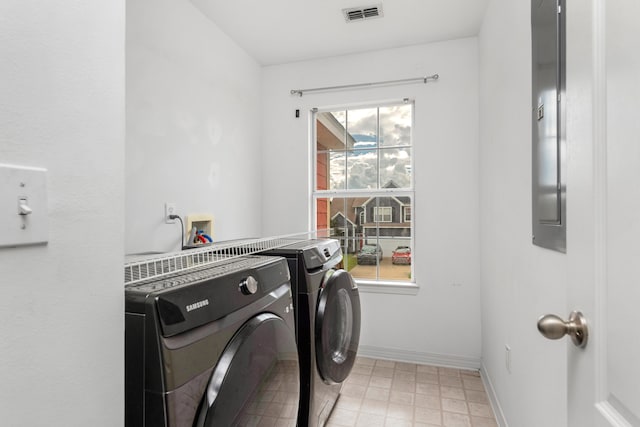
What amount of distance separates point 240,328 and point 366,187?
2258 mm

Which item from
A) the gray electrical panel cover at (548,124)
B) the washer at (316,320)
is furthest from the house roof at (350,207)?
the gray electrical panel cover at (548,124)

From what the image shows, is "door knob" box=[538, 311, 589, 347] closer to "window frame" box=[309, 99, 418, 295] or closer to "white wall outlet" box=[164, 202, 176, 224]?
"white wall outlet" box=[164, 202, 176, 224]

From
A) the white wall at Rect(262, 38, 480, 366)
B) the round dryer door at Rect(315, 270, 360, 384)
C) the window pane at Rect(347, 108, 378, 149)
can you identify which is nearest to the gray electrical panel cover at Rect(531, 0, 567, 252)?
the round dryer door at Rect(315, 270, 360, 384)

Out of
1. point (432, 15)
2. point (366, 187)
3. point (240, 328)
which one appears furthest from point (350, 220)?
point (240, 328)

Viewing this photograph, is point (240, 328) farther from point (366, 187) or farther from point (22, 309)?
point (366, 187)

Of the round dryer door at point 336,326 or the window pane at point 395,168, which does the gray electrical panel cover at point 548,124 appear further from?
the window pane at point 395,168

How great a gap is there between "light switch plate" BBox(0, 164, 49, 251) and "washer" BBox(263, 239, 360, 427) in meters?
0.94

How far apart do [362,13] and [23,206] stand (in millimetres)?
2362

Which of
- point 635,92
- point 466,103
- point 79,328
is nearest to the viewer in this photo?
point 635,92

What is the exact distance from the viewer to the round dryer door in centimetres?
151

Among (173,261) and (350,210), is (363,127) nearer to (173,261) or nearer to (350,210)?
(350,210)

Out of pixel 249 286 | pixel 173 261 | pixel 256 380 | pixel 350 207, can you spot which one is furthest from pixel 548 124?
pixel 350 207

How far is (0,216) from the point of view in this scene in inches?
20.7

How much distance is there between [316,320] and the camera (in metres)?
1.47
